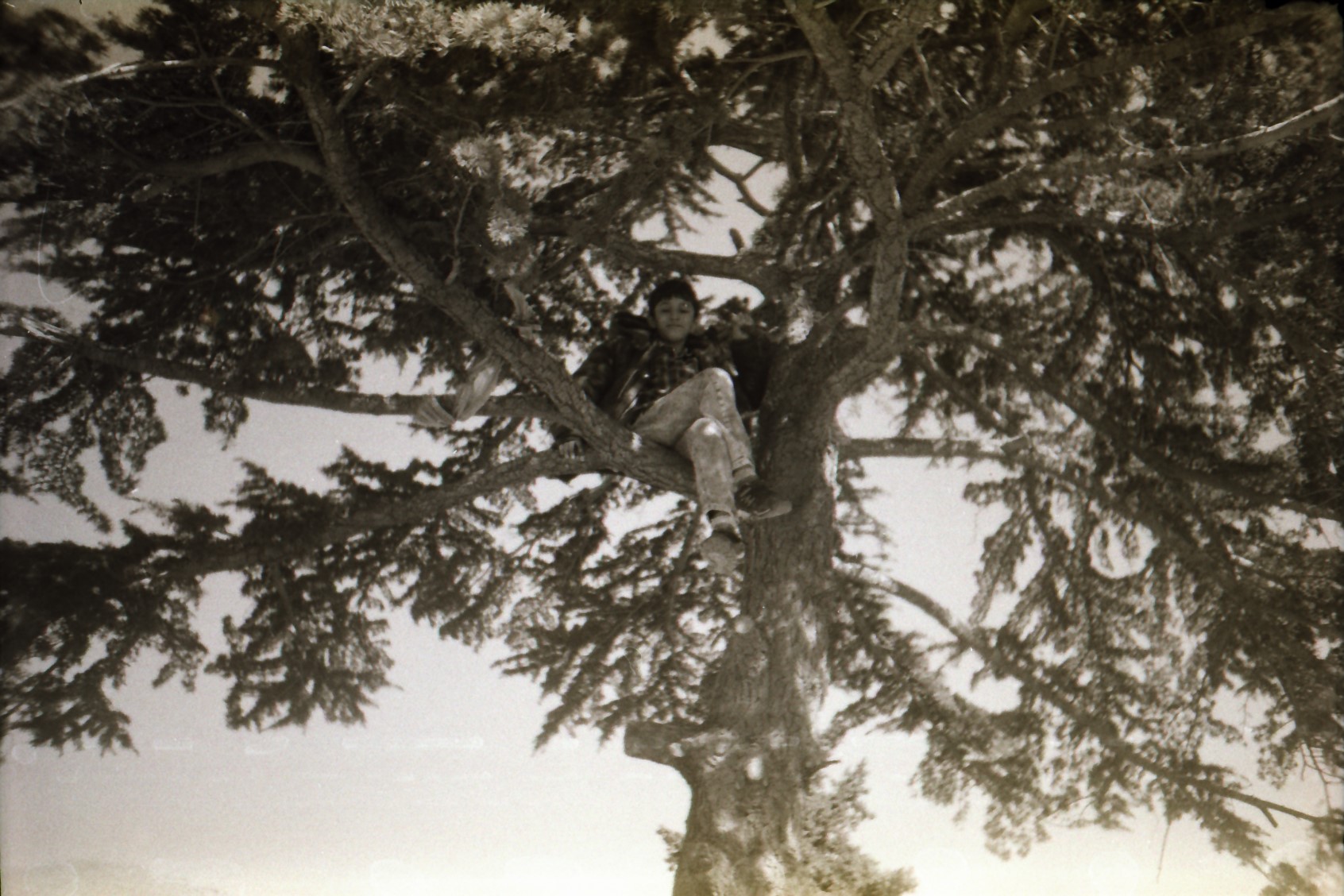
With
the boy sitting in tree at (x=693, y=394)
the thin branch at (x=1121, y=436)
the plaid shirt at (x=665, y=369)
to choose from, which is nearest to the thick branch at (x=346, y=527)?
the boy sitting in tree at (x=693, y=394)

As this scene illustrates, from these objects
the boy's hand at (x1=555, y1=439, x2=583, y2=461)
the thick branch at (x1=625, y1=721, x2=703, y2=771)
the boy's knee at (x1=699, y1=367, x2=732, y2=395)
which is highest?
the boy's knee at (x1=699, y1=367, x2=732, y2=395)

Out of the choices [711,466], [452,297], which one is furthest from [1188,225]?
[452,297]

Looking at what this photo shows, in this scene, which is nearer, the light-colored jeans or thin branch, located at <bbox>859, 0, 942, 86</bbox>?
thin branch, located at <bbox>859, 0, 942, 86</bbox>

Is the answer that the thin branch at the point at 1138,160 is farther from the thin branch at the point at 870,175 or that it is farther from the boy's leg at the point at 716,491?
the boy's leg at the point at 716,491

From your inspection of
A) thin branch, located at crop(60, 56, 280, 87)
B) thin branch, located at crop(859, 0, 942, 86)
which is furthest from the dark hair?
thin branch, located at crop(60, 56, 280, 87)

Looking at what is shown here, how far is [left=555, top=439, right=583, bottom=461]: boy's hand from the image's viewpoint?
515 cm

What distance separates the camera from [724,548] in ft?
14.7

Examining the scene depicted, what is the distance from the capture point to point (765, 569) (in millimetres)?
5688

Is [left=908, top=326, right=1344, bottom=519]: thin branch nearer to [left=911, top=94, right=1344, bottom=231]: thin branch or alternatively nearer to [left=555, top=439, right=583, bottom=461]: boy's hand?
[left=911, top=94, right=1344, bottom=231]: thin branch

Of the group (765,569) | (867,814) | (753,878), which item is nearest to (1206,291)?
(765,569)

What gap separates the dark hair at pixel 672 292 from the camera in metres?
5.72

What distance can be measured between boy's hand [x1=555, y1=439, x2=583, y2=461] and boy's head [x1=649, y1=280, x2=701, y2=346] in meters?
0.89

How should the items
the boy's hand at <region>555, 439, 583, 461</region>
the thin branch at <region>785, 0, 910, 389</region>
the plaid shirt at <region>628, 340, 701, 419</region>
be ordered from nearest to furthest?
1. the thin branch at <region>785, 0, 910, 389</region>
2. the boy's hand at <region>555, 439, 583, 461</region>
3. the plaid shirt at <region>628, 340, 701, 419</region>

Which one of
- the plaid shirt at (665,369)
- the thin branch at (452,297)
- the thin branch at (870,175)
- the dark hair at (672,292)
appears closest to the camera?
the thin branch at (870,175)
